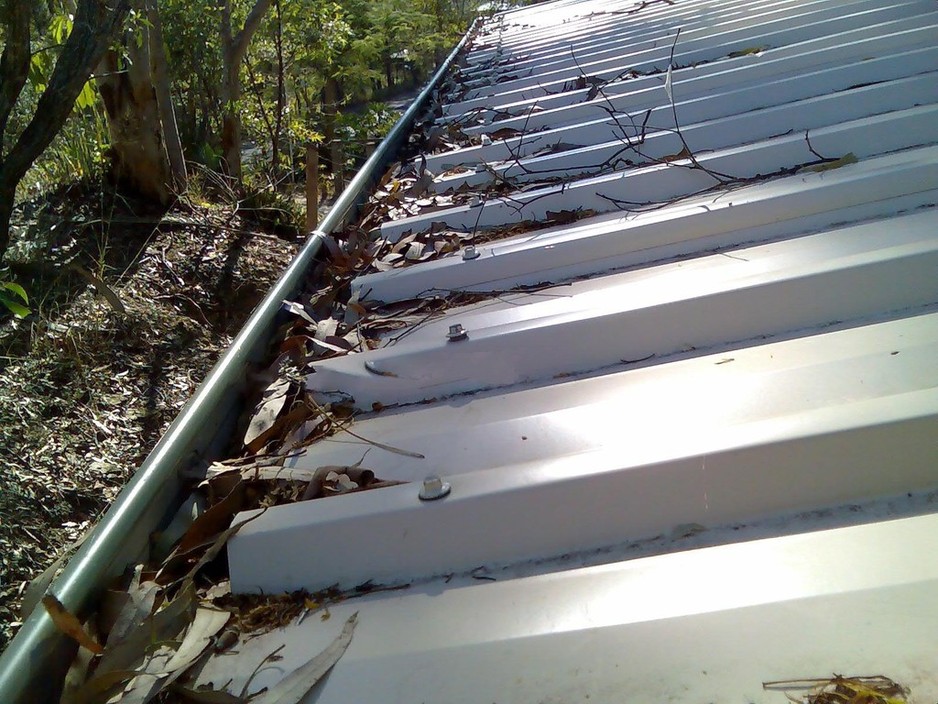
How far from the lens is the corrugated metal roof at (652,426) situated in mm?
972

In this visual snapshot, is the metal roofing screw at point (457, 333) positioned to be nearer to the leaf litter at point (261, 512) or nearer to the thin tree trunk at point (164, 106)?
the leaf litter at point (261, 512)

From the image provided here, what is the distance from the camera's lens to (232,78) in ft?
28.0

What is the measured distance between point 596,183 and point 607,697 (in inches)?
80.9

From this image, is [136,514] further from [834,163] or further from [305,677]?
[834,163]

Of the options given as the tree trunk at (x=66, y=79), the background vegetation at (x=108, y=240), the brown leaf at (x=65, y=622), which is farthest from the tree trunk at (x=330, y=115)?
the brown leaf at (x=65, y=622)

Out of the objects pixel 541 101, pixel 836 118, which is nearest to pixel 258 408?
pixel 836 118

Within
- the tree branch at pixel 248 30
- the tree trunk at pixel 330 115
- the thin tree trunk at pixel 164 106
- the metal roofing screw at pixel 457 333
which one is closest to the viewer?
the metal roofing screw at pixel 457 333

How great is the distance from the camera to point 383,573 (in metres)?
1.23

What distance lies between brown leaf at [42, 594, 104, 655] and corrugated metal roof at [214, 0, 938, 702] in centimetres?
19

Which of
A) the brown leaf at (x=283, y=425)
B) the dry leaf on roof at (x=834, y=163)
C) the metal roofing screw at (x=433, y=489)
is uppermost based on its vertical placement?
the dry leaf on roof at (x=834, y=163)

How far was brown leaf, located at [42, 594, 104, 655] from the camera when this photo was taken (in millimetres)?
1025

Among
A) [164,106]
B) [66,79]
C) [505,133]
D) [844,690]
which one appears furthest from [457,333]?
[164,106]

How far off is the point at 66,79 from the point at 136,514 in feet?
9.43

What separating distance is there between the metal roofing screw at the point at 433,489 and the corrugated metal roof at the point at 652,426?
→ 0.04 ft
